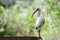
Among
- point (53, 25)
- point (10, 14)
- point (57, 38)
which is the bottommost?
point (57, 38)

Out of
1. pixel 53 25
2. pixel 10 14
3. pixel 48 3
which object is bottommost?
pixel 53 25

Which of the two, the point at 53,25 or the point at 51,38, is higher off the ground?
the point at 53,25

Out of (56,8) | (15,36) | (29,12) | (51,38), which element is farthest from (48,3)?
(15,36)

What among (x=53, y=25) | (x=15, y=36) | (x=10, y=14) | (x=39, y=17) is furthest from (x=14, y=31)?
(x=53, y=25)

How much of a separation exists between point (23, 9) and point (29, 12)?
11cm

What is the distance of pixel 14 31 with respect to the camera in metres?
2.59

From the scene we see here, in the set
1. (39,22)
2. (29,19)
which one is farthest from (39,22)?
(29,19)

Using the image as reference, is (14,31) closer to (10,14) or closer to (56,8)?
(10,14)

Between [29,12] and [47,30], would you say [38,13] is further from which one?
[47,30]

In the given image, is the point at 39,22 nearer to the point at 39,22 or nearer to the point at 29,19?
the point at 39,22

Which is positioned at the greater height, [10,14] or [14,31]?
[10,14]

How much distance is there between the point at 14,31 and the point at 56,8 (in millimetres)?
761

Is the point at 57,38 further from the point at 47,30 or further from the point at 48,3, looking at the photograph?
the point at 48,3

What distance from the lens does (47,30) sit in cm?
261
